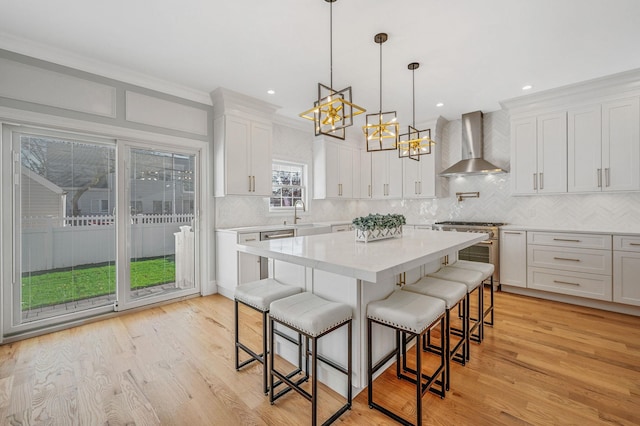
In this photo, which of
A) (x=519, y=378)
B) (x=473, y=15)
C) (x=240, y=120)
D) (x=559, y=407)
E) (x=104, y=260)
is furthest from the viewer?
(x=240, y=120)

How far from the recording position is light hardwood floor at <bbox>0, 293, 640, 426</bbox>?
1723 millimetres

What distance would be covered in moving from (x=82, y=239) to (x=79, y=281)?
0.47m

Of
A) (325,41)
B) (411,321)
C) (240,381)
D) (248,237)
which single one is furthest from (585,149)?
(240,381)

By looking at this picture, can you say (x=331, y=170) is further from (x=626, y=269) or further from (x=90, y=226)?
(x=626, y=269)

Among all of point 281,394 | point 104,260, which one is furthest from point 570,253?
point 104,260

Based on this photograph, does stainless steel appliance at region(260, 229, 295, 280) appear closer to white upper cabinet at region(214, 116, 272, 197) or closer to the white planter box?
white upper cabinet at region(214, 116, 272, 197)

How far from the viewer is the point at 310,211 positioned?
18.2 ft

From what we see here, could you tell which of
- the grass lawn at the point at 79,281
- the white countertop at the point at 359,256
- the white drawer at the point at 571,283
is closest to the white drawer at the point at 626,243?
the white drawer at the point at 571,283

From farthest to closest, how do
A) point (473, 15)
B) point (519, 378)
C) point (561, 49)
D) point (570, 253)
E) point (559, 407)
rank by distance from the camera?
point (570, 253) < point (561, 49) < point (473, 15) < point (519, 378) < point (559, 407)

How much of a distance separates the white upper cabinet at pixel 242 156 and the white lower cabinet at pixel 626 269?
14.5ft

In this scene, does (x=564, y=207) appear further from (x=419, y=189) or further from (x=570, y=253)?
(x=419, y=189)

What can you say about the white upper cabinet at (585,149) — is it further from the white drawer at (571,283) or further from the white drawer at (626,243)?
the white drawer at (571,283)

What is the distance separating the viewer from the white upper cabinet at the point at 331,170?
5.39m

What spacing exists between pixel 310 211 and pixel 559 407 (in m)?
4.31
